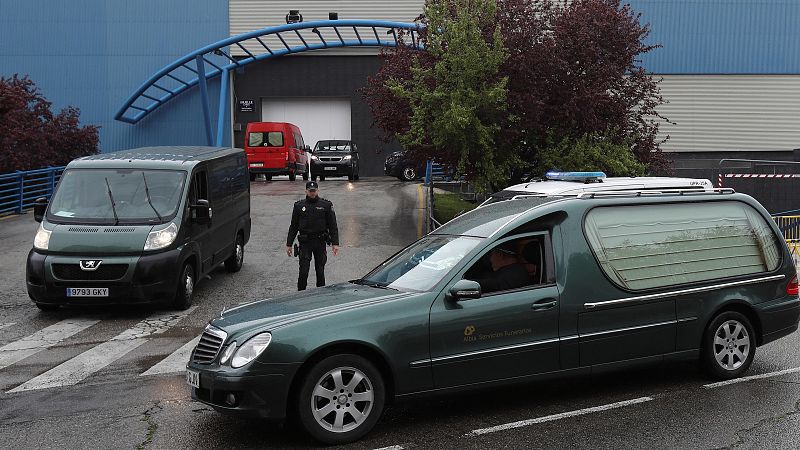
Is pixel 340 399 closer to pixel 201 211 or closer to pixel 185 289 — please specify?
pixel 185 289

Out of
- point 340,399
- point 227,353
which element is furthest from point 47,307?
point 340,399

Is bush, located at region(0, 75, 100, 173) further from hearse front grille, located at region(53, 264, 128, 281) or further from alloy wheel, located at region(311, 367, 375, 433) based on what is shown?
alloy wheel, located at region(311, 367, 375, 433)

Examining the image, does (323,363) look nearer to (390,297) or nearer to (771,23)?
(390,297)

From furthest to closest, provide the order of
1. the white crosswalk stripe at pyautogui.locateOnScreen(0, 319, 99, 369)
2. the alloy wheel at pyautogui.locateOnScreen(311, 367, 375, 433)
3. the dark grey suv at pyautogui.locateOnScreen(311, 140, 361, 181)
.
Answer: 1. the dark grey suv at pyautogui.locateOnScreen(311, 140, 361, 181)
2. the white crosswalk stripe at pyautogui.locateOnScreen(0, 319, 99, 369)
3. the alloy wheel at pyautogui.locateOnScreen(311, 367, 375, 433)

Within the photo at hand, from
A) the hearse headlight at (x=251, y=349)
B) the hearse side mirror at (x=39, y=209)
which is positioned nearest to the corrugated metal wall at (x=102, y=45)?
the hearse side mirror at (x=39, y=209)

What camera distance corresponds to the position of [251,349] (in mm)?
5512

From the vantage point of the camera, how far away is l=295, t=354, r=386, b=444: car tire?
18.0 ft

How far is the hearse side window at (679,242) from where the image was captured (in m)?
6.71

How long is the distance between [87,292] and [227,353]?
230 inches

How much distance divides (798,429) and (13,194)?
2232 cm

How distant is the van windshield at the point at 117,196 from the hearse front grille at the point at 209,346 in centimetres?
582

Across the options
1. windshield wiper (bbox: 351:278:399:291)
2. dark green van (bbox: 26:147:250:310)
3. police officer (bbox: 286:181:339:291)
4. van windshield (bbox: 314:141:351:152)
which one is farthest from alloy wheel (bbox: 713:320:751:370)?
van windshield (bbox: 314:141:351:152)

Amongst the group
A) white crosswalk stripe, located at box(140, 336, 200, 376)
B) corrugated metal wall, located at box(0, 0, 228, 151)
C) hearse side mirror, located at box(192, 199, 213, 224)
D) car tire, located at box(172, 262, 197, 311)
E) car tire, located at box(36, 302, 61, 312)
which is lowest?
white crosswalk stripe, located at box(140, 336, 200, 376)

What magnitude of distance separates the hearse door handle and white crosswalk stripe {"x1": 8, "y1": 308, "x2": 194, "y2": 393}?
14.6 ft
